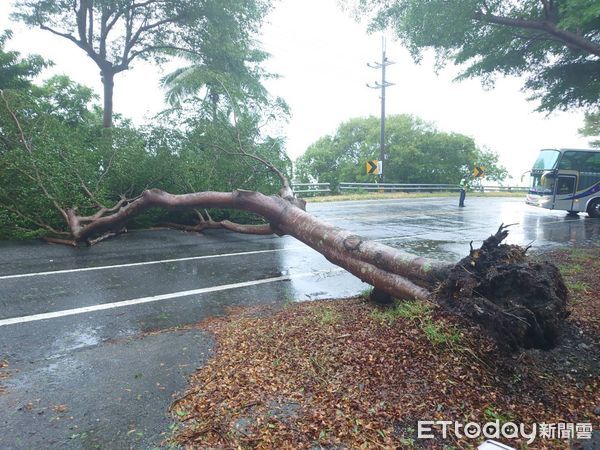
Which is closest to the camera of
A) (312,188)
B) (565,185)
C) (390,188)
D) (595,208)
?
(595,208)

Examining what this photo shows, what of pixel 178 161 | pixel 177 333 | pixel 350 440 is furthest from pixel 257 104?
pixel 350 440

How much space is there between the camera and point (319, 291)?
18.4 ft

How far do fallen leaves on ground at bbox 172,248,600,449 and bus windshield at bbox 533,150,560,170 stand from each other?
1730 cm

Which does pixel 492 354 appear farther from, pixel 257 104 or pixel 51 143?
pixel 51 143

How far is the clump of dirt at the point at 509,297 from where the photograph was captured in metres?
2.75

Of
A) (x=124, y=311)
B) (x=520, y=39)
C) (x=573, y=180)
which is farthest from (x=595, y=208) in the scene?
(x=124, y=311)

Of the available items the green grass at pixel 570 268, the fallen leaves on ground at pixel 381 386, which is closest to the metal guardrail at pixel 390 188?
the green grass at pixel 570 268

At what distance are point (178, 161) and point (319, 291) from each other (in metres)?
6.11

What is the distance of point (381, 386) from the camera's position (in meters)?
2.53

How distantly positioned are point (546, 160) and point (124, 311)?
19445 mm

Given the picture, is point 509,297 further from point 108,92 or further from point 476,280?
point 108,92

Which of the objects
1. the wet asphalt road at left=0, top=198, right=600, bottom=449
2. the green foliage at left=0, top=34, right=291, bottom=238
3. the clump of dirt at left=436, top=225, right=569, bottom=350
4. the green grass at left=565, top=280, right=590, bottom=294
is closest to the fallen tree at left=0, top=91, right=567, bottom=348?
the clump of dirt at left=436, top=225, right=569, bottom=350

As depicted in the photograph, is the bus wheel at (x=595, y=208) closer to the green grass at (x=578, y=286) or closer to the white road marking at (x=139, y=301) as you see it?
the green grass at (x=578, y=286)

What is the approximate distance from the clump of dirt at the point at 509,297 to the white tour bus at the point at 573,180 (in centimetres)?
1741
